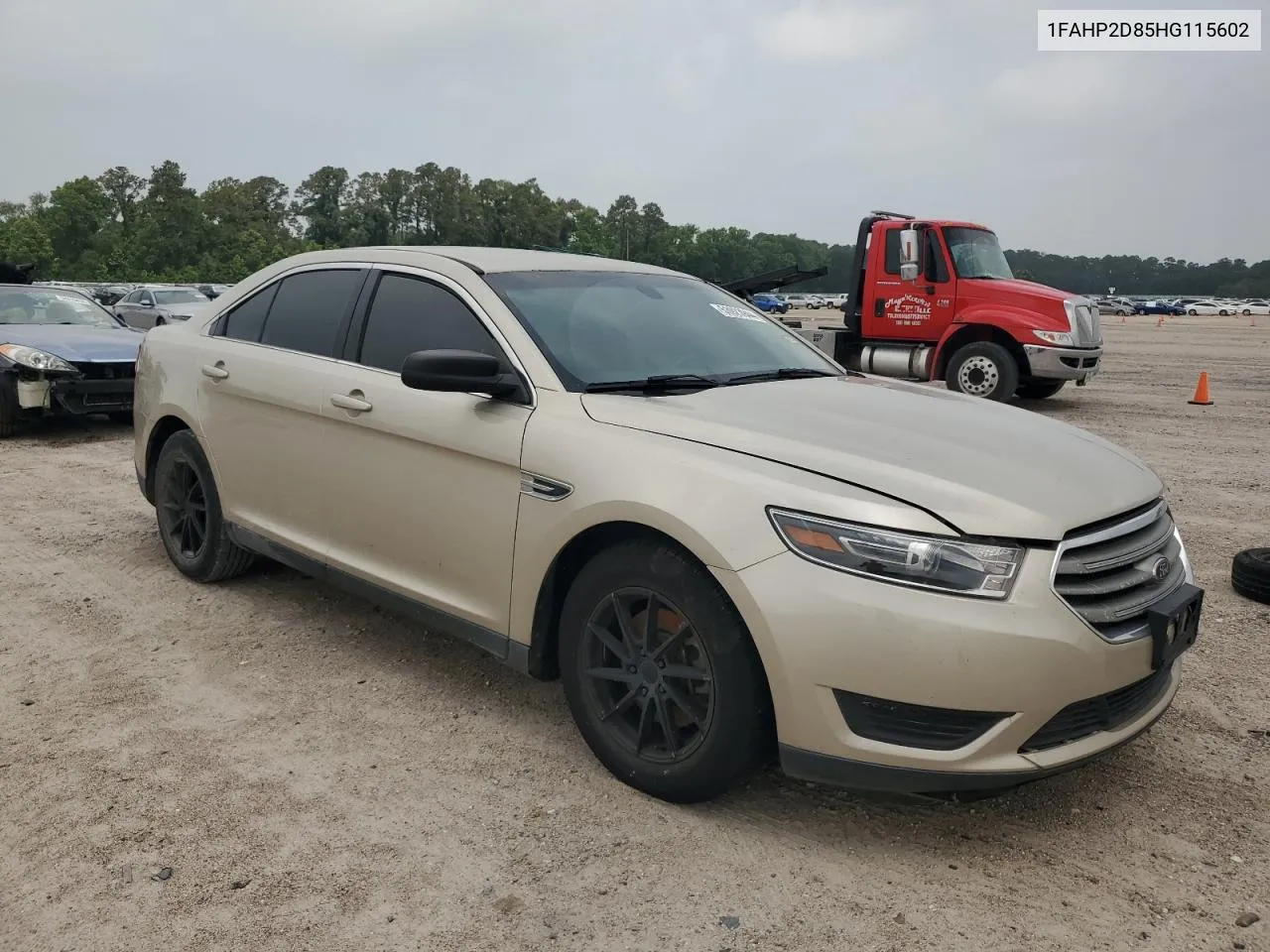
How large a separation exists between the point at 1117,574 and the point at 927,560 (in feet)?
1.96

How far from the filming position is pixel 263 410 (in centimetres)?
432

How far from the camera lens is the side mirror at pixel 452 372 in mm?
3201

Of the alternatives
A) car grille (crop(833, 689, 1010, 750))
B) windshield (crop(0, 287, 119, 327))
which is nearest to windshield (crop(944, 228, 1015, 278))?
windshield (crop(0, 287, 119, 327))

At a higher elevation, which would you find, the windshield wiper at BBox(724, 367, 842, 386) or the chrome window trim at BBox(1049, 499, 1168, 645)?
the windshield wiper at BBox(724, 367, 842, 386)

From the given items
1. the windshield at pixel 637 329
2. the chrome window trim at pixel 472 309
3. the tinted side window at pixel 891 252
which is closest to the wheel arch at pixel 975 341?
the tinted side window at pixel 891 252

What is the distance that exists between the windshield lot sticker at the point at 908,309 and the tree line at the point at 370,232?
24755mm

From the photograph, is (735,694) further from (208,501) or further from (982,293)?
(982,293)

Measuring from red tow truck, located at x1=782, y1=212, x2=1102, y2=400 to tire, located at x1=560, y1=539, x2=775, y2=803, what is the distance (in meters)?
10.3

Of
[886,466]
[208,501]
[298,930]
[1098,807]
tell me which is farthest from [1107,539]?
[208,501]

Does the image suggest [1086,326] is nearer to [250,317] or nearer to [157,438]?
[250,317]

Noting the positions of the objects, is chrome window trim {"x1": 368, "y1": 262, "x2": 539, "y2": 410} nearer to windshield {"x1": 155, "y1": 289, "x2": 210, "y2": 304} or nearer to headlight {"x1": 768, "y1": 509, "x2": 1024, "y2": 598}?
headlight {"x1": 768, "y1": 509, "x2": 1024, "y2": 598}

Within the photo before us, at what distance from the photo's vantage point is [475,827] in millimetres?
2855

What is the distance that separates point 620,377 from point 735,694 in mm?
1217

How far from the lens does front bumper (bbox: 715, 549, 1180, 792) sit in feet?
8.00
